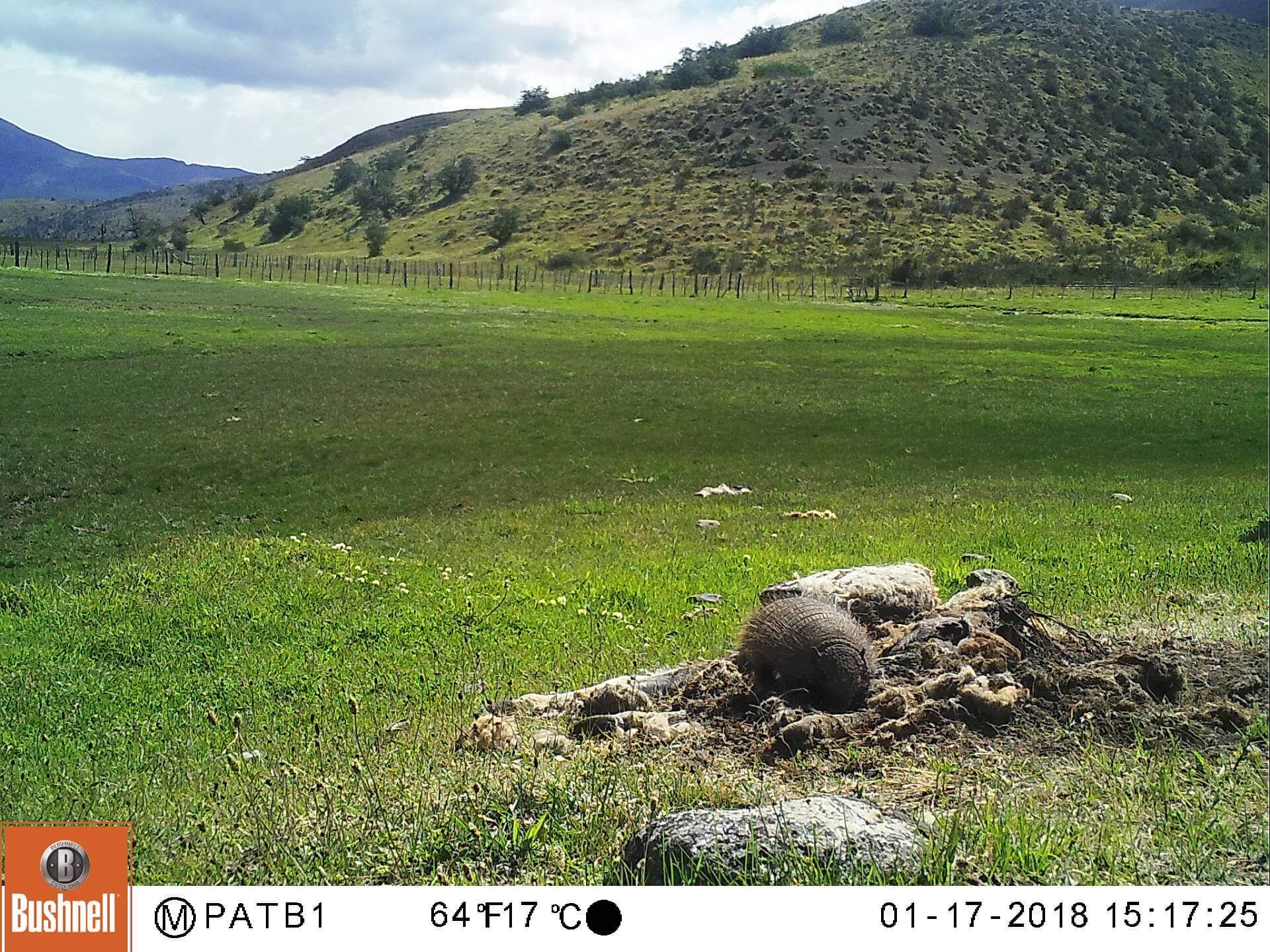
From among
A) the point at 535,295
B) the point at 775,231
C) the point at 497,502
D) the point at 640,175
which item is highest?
the point at 640,175

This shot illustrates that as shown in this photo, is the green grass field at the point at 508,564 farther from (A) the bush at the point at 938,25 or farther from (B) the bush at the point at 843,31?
(B) the bush at the point at 843,31

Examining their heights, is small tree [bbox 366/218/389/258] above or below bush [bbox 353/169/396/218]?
below

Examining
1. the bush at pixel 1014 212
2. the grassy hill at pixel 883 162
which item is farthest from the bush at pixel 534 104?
the bush at pixel 1014 212

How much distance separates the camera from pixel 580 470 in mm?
17766

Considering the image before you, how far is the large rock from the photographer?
3992 mm

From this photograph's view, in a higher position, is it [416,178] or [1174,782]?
[416,178]

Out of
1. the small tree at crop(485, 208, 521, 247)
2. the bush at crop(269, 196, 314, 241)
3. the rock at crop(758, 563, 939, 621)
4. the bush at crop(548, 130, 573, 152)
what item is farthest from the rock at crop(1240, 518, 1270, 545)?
the bush at crop(269, 196, 314, 241)

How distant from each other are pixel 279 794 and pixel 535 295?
6093 cm

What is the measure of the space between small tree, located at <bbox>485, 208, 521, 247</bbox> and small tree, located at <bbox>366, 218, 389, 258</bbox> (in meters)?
11.0

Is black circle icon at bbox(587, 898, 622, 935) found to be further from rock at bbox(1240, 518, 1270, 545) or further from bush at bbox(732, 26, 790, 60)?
bush at bbox(732, 26, 790, 60)

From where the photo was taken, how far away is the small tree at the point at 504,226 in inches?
3836

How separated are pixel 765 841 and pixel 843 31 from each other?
147 metres

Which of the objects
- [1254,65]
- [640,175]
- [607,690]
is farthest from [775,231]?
[607,690]

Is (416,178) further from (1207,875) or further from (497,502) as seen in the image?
(1207,875)
